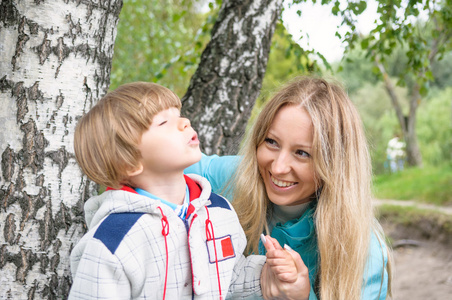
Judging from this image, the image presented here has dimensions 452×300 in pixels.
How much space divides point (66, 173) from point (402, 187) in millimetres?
8735

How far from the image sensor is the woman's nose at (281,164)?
175cm

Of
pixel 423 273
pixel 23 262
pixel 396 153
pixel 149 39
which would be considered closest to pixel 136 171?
pixel 23 262

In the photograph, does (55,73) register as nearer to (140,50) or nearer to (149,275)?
(149,275)

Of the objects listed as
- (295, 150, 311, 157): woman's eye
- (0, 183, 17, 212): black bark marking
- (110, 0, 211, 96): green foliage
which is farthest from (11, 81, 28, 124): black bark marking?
(110, 0, 211, 96): green foliage

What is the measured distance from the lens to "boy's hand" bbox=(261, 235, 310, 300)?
5.08 ft

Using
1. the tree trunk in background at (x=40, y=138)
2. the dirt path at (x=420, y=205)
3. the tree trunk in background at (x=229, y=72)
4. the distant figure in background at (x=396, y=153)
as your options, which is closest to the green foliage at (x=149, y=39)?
Answer: the dirt path at (x=420, y=205)

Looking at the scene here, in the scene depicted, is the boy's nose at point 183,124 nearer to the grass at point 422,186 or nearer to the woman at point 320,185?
the woman at point 320,185

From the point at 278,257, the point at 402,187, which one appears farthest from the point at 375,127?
the point at 278,257

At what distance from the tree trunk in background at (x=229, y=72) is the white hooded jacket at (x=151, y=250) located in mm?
969

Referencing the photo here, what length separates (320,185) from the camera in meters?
1.85

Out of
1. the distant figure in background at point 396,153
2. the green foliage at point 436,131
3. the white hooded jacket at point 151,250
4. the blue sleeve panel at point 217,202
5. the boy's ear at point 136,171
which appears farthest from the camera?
the distant figure in background at point 396,153

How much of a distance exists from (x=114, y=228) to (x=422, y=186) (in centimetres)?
843

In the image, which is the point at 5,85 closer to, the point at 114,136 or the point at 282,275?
the point at 114,136

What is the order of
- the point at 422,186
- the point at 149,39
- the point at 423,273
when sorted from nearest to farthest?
the point at 423,273
the point at 149,39
the point at 422,186
